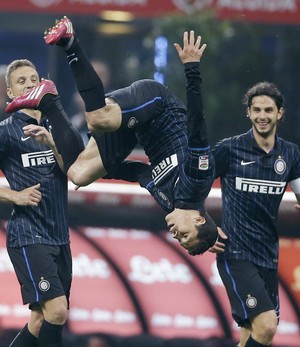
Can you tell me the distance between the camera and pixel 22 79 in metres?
7.82

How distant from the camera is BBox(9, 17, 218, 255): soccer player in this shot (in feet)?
22.4

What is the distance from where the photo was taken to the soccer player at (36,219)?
767cm

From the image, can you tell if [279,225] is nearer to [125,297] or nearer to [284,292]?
[284,292]

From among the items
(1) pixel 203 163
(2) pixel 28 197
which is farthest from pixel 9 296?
(1) pixel 203 163

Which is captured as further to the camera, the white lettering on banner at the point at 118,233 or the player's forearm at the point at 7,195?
the white lettering on banner at the point at 118,233

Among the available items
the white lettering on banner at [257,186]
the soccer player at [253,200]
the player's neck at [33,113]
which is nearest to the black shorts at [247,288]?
the soccer player at [253,200]

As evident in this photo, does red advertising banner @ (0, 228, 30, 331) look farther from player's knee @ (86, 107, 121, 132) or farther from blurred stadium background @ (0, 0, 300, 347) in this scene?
player's knee @ (86, 107, 121, 132)

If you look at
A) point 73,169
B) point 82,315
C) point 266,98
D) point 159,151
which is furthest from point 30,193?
point 82,315

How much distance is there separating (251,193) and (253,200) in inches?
1.7

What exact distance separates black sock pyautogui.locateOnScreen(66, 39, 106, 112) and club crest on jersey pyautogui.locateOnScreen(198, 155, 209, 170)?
665 mm

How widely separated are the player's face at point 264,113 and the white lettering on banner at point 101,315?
2.14 metres

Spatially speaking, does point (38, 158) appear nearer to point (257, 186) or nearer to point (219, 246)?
point (219, 246)

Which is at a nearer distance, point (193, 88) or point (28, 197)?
point (193, 88)

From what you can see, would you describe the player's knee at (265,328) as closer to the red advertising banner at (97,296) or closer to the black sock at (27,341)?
the black sock at (27,341)
